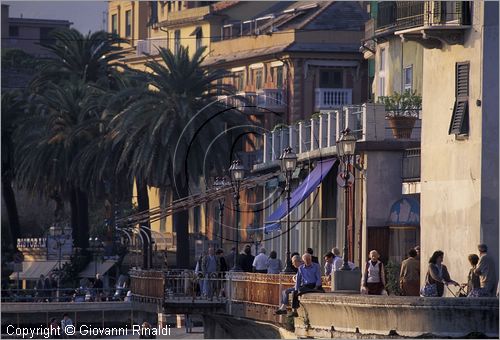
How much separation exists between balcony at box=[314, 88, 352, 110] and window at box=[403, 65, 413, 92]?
2426cm

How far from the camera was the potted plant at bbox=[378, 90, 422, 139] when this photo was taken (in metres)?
52.4

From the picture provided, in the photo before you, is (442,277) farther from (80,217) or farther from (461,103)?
(80,217)

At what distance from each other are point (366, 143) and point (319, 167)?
671 cm

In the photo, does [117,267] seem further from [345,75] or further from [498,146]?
[498,146]

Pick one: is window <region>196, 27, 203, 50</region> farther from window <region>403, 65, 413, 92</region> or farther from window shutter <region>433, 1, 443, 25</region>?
window shutter <region>433, 1, 443, 25</region>

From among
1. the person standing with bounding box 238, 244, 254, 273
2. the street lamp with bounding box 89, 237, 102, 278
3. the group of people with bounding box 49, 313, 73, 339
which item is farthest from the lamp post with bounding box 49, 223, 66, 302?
the person standing with bounding box 238, 244, 254, 273

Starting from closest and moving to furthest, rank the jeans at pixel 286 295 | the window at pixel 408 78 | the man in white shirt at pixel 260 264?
the jeans at pixel 286 295, the man in white shirt at pixel 260 264, the window at pixel 408 78

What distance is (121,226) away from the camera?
8319cm

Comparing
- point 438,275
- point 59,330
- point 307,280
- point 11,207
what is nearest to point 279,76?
point 11,207

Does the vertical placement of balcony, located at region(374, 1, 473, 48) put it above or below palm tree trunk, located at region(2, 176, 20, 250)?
above

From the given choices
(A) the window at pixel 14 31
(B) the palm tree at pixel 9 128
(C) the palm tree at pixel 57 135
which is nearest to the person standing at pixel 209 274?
(C) the palm tree at pixel 57 135

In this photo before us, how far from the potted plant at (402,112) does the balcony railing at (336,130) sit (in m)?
0.13

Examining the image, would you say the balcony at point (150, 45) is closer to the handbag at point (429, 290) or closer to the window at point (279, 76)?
the window at point (279, 76)

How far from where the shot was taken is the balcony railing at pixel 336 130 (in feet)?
172
